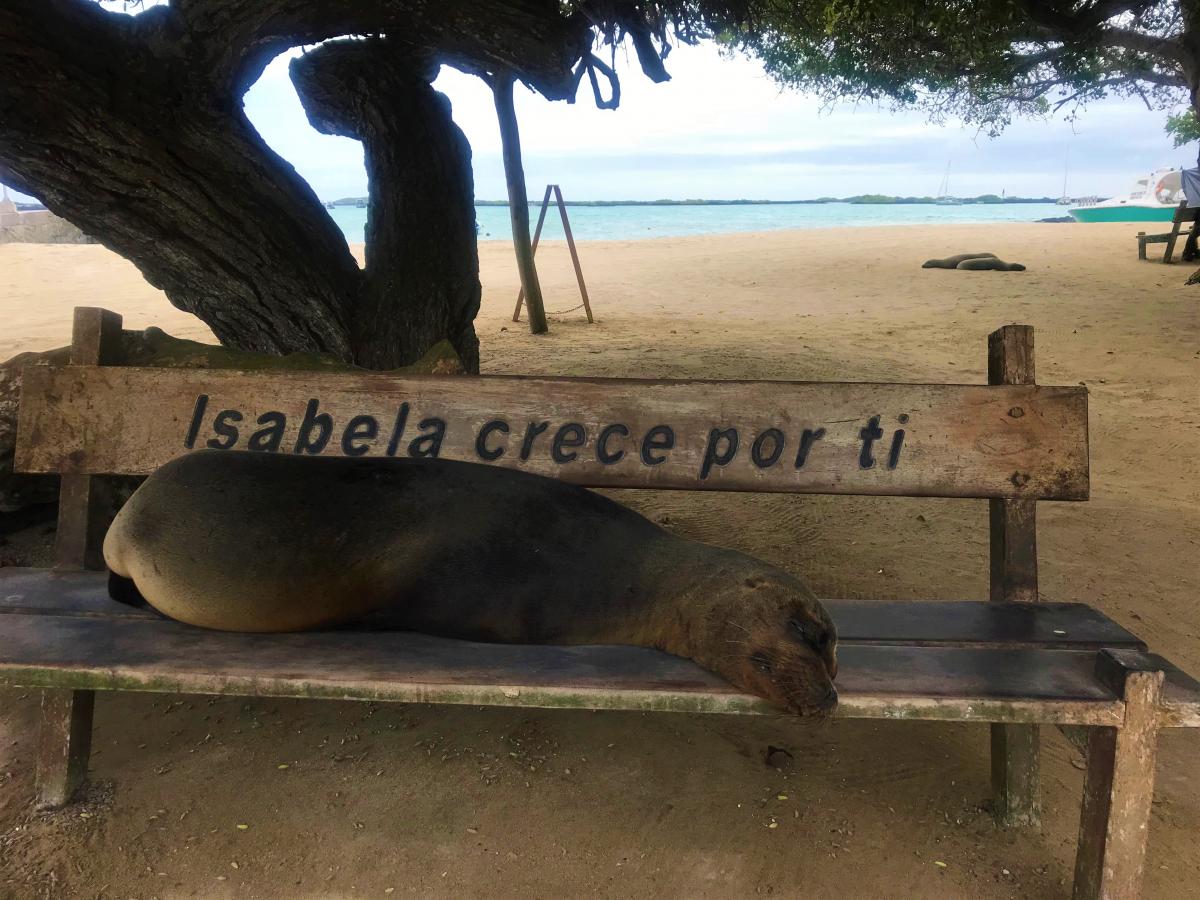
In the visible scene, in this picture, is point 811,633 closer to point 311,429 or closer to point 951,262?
point 311,429

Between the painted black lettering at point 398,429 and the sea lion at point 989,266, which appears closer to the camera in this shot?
the painted black lettering at point 398,429

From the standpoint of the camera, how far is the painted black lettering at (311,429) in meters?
2.75

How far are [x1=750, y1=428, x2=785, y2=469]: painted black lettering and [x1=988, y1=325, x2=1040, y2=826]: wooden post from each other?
633 millimetres

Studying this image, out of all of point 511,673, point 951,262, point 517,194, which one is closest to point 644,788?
point 511,673

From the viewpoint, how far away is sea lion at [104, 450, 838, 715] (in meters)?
2.16

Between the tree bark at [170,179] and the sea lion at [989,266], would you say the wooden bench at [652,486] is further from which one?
the sea lion at [989,266]

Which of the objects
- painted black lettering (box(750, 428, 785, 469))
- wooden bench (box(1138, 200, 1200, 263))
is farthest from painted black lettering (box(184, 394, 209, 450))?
wooden bench (box(1138, 200, 1200, 263))

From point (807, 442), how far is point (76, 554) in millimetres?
Result: 2204

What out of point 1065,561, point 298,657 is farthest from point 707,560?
point 1065,561

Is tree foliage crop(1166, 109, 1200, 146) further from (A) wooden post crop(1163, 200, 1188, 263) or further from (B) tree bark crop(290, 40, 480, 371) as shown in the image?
(B) tree bark crop(290, 40, 480, 371)

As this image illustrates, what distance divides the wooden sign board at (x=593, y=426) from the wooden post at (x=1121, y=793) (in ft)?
2.65

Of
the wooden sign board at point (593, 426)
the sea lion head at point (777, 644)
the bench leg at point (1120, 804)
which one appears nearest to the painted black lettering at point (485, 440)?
the wooden sign board at point (593, 426)

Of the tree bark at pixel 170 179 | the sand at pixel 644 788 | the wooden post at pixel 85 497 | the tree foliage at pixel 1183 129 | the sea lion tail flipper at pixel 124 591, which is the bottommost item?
the sand at pixel 644 788

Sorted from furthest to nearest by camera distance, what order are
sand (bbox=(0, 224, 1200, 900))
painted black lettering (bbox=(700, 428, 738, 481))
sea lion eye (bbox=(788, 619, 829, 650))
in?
painted black lettering (bbox=(700, 428, 738, 481)) < sand (bbox=(0, 224, 1200, 900)) < sea lion eye (bbox=(788, 619, 829, 650))
